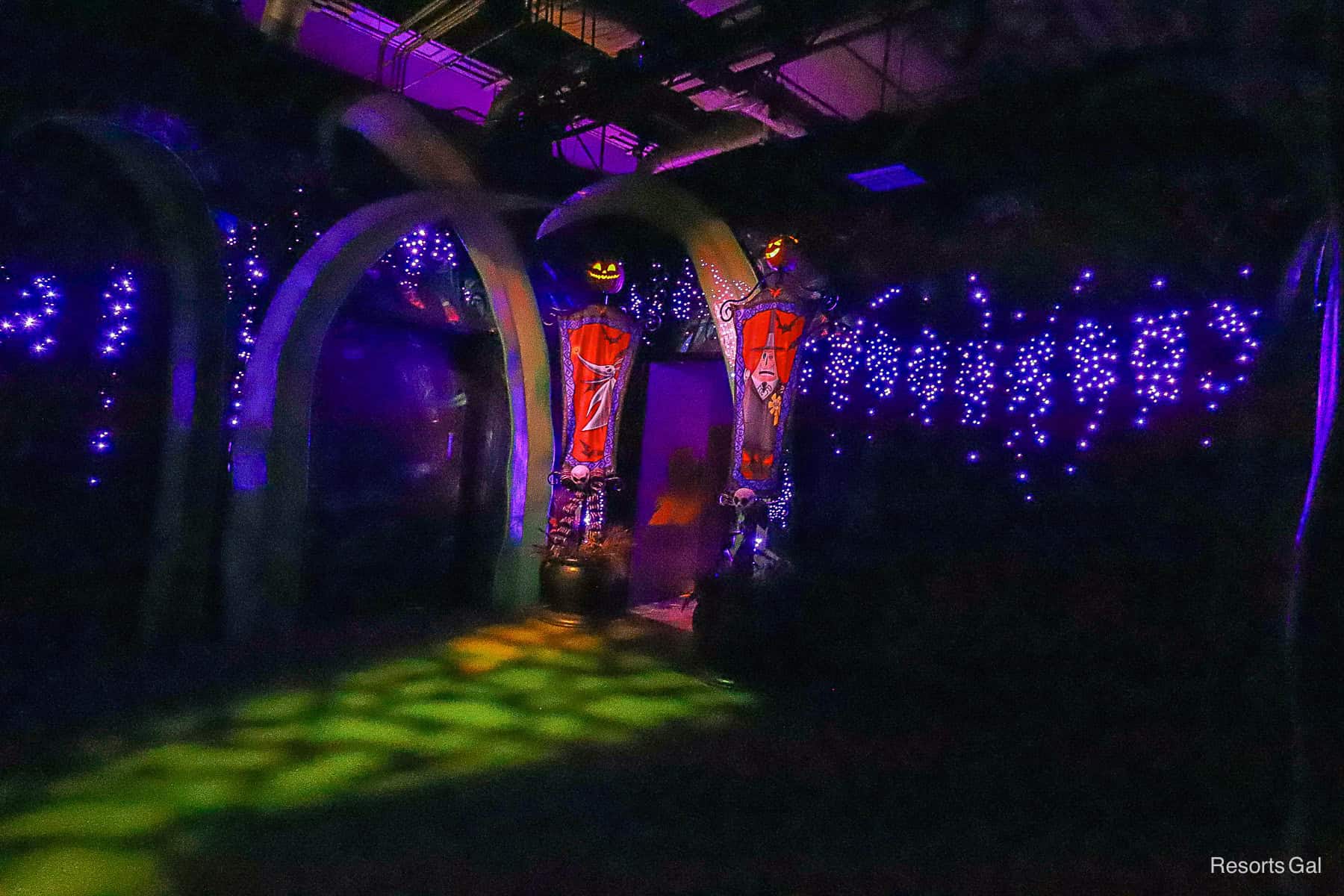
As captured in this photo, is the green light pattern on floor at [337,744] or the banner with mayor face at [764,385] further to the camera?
the banner with mayor face at [764,385]

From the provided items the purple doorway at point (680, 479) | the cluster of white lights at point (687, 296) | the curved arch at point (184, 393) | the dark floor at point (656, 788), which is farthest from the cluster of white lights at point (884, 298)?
the curved arch at point (184, 393)

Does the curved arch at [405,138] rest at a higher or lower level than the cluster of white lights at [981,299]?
higher

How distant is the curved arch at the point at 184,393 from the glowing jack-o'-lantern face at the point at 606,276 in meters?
2.54

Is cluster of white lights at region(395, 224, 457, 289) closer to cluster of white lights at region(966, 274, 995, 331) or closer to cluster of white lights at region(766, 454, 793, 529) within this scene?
cluster of white lights at region(766, 454, 793, 529)

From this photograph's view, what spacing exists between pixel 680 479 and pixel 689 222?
7.96 ft

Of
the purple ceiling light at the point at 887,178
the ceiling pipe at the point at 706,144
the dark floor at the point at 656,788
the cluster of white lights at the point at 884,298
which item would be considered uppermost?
the ceiling pipe at the point at 706,144

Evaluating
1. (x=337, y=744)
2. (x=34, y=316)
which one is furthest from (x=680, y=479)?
(x=34, y=316)

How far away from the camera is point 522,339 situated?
20.8 feet

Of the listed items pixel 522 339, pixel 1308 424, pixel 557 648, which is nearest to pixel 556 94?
pixel 522 339

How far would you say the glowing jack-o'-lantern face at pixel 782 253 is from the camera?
5578mm

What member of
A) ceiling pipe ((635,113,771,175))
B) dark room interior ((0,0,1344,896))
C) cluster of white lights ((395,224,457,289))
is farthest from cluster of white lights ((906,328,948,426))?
cluster of white lights ((395,224,457,289))

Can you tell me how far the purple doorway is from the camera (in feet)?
23.7

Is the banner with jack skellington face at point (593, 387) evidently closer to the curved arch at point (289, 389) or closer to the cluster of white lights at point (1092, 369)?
the curved arch at point (289, 389)

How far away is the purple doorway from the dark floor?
2658 millimetres
